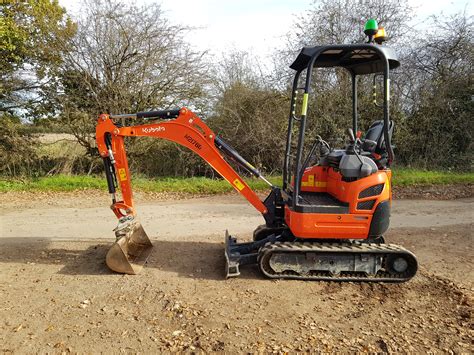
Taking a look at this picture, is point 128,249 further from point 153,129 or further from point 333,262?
point 333,262

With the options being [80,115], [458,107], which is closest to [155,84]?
[80,115]

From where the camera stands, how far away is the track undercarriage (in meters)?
4.70

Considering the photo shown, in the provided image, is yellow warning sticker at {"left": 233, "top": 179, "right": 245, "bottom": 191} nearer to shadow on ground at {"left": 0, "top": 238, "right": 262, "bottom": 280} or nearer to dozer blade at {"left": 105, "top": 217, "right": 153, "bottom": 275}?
shadow on ground at {"left": 0, "top": 238, "right": 262, "bottom": 280}

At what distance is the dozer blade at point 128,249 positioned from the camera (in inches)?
190

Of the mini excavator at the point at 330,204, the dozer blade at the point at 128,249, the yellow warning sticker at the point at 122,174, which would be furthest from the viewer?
the yellow warning sticker at the point at 122,174

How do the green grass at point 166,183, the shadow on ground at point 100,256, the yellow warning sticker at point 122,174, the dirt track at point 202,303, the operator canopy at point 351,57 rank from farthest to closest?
the green grass at point 166,183 < the yellow warning sticker at point 122,174 < the shadow on ground at point 100,256 < the operator canopy at point 351,57 < the dirt track at point 202,303

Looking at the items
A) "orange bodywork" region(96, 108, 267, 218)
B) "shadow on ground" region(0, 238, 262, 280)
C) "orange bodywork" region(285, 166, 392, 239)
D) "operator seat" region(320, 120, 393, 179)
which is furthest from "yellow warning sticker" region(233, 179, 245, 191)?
"operator seat" region(320, 120, 393, 179)

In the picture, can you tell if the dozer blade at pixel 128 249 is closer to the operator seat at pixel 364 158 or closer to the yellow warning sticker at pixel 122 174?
the yellow warning sticker at pixel 122 174

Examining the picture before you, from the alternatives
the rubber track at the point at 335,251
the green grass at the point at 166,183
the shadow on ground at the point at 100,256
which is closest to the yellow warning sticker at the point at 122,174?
the shadow on ground at the point at 100,256

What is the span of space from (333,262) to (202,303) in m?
1.72

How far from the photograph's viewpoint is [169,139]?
5305mm

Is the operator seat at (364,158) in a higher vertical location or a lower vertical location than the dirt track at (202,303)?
higher

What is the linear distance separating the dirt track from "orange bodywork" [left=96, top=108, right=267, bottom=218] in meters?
1.06

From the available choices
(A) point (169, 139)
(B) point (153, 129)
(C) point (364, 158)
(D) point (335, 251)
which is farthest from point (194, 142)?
(D) point (335, 251)
